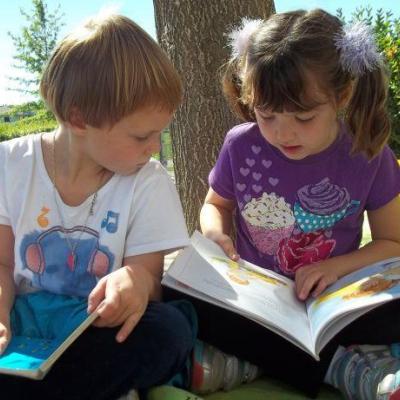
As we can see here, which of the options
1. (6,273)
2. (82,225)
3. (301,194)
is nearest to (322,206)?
(301,194)

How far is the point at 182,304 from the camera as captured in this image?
1366 mm

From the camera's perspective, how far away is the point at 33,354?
1091 millimetres

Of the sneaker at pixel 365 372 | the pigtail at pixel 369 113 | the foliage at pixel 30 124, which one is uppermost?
the pigtail at pixel 369 113

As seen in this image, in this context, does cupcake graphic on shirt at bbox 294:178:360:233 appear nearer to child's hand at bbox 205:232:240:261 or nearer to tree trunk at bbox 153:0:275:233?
child's hand at bbox 205:232:240:261

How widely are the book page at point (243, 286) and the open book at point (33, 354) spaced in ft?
0.97

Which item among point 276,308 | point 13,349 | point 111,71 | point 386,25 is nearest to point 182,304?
point 276,308

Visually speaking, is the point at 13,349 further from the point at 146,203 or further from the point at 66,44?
the point at 66,44

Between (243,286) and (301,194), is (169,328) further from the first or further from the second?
(301,194)

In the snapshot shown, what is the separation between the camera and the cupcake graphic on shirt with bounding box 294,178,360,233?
5.40 ft

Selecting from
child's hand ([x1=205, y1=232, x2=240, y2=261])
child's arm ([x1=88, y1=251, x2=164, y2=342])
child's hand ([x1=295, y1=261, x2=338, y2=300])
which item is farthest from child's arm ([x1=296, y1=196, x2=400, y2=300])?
child's arm ([x1=88, y1=251, x2=164, y2=342])

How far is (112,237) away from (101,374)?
0.34 m

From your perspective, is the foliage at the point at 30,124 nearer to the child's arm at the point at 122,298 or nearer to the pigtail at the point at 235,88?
the pigtail at the point at 235,88

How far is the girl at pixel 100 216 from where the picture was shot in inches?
45.9

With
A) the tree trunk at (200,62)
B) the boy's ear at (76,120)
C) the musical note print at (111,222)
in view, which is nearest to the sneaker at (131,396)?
the musical note print at (111,222)
